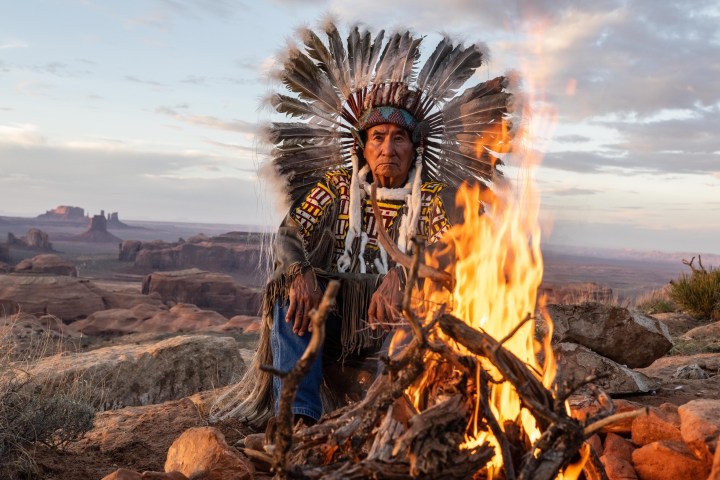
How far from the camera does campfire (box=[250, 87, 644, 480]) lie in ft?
6.97

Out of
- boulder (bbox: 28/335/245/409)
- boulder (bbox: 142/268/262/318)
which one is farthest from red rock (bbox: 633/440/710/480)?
boulder (bbox: 142/268/262/318)

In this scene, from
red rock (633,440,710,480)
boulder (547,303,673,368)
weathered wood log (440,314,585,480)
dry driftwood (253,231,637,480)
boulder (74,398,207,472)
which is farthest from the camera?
boulder (547,303,673,368)

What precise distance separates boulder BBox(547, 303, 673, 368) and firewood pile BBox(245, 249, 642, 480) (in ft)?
8.37

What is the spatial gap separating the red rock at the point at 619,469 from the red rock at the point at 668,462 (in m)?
0.04

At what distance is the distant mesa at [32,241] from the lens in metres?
70.7

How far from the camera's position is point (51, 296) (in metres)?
36.9

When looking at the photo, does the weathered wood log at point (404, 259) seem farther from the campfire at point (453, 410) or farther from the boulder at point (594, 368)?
the boulder at point (594, 368)

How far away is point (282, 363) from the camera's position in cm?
377

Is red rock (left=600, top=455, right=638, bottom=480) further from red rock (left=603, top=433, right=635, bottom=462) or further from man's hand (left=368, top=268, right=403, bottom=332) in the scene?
man's hand (left=368, top=268, right=403, bottom=332)

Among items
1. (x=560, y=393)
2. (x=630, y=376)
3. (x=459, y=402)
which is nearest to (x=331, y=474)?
(x=459, y=402)

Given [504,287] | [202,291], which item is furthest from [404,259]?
[202,291]

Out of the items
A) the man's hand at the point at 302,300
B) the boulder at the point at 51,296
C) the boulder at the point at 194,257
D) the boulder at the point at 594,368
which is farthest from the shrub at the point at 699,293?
the boulder at the point at 194,257

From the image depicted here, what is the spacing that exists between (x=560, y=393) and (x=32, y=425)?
3046 millimetres

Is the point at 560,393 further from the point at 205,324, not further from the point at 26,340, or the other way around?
the point at 205,324
